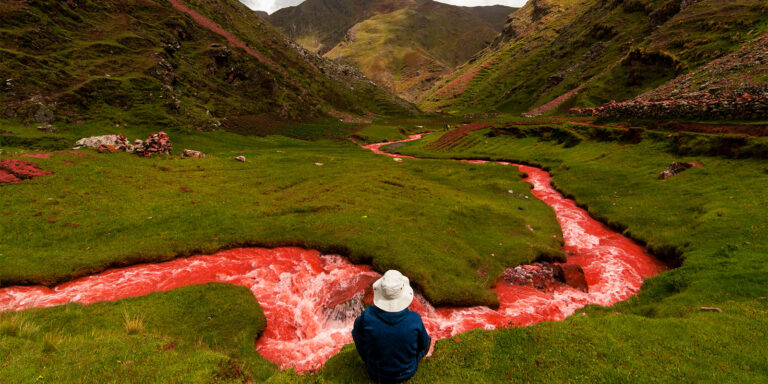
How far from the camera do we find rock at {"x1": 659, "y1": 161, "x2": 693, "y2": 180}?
3468 cm

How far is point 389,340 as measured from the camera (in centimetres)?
791

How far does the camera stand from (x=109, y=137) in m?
43.3

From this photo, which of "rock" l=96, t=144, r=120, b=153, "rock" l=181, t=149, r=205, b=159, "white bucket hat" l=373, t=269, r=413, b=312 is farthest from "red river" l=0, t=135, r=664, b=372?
"rock" l=181, t=149, r=205, b=159

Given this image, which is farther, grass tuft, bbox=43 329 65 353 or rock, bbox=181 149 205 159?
rock, bbox=181 149 205 159

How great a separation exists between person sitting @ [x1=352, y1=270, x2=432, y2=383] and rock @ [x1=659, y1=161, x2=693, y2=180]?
42.8 meters

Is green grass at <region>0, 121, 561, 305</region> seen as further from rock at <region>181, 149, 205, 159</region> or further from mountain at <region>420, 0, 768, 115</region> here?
mountain at <region>420, 0, 768, 115</region>

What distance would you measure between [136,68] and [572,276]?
105735 millimetres

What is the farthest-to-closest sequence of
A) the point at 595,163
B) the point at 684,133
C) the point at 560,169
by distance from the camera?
the point at 560,169
the point at 595,163
the point at 684,133

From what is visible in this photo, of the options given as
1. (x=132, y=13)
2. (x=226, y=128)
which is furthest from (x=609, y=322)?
(x=132, y=13)

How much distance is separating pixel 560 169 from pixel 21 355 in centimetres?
6039

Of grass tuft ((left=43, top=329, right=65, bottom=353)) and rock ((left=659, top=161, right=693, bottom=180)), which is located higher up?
rock ((left=659, top=161, right=693, bottom=180))

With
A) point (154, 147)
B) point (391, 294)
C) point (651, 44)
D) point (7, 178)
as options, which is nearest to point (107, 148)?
point (154, 147)

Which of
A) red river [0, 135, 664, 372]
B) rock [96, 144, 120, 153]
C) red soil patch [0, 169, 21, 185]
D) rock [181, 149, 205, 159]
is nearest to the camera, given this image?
red river [0, 135, 664, 372]

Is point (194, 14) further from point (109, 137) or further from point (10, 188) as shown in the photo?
point (10, 188)
